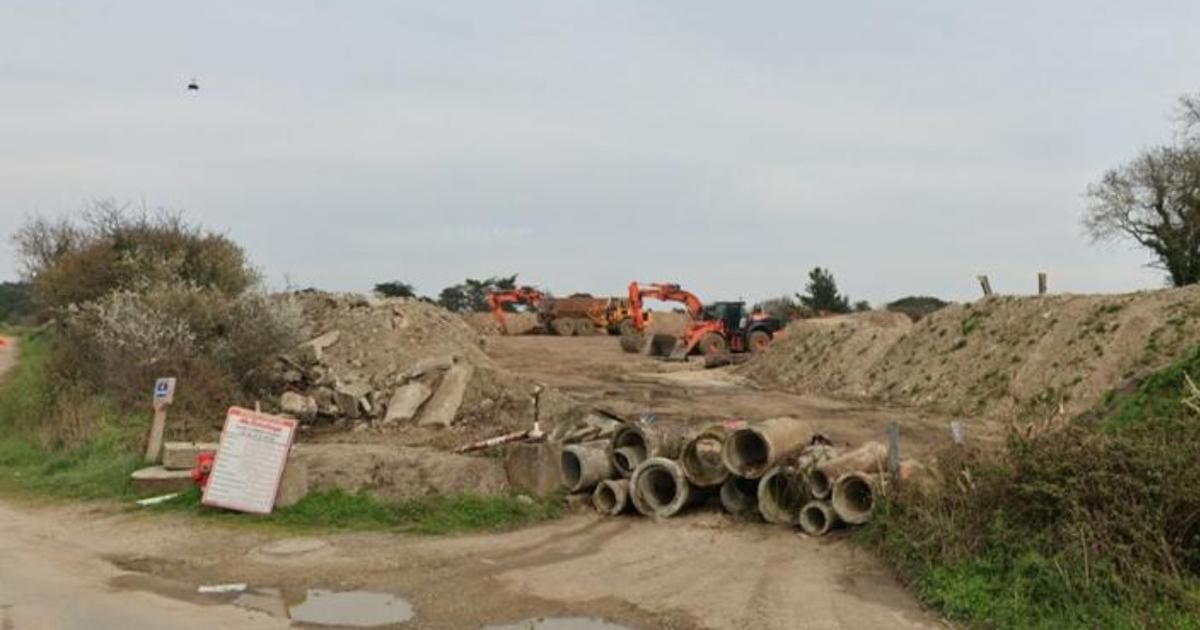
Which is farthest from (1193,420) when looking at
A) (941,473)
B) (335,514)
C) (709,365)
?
(709,365)

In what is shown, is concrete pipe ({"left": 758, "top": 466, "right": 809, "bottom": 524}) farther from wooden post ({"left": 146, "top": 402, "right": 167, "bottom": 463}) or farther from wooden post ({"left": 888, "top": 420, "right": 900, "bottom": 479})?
wooden post ({"left": 146, "top": 402, "right": 167, "bottom": 463})

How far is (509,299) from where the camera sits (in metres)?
51.9

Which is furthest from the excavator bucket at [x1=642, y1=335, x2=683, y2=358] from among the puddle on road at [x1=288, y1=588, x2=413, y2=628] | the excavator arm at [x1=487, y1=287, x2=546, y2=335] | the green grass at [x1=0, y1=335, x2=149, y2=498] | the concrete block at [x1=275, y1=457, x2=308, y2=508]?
the puddle on road at [x1=288, y1=588, x2=413, y2=628]

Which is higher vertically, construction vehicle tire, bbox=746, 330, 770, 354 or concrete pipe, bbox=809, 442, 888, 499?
construction vehicle tire, bbox=746, 330, 770, 354

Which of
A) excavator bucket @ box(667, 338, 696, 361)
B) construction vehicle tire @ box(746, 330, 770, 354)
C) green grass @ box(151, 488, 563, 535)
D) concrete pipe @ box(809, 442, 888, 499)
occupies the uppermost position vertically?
construction vehicle tire @ box(746, 330, 770, 354)

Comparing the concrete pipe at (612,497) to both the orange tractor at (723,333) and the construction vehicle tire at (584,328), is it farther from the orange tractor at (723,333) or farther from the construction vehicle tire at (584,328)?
Result: the construction vehicle tire at (584,328)

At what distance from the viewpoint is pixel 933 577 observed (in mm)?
8156

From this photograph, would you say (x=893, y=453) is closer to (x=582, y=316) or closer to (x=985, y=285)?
(x=985, y=285)

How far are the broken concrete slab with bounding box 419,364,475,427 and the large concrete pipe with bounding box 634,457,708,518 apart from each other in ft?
22.4

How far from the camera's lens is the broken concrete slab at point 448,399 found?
17.8 metres

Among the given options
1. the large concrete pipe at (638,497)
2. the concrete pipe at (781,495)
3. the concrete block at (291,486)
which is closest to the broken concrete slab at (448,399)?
the concrete block at (291,486)

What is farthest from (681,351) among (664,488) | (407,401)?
(664,488)

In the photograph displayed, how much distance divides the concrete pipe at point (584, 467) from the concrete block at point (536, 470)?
9 centimetres

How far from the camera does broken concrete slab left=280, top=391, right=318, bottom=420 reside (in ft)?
61.0
